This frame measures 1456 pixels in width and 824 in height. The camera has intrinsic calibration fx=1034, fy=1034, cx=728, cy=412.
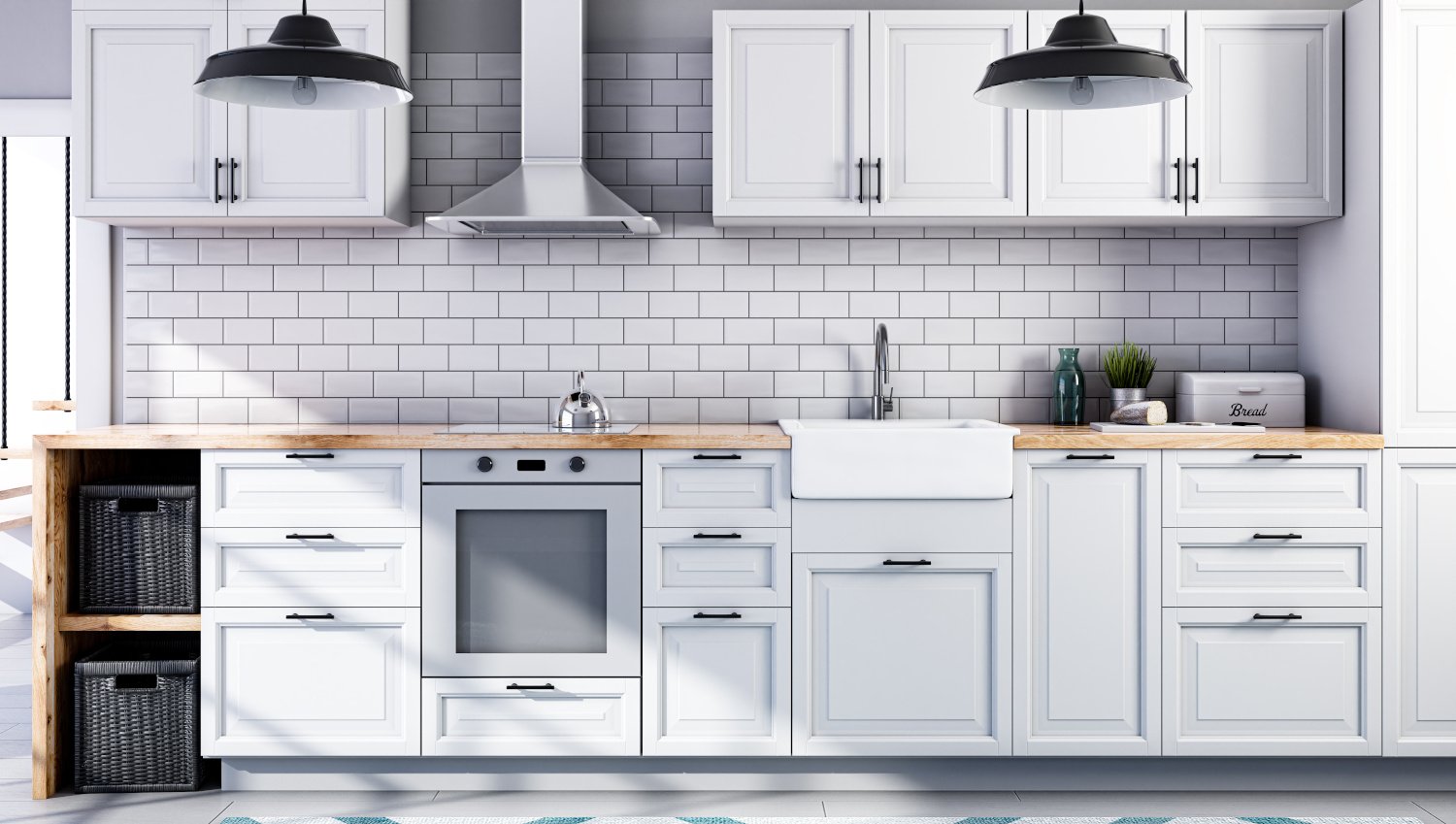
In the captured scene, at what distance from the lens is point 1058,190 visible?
3.09 m

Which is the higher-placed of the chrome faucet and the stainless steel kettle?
the chrome faucet

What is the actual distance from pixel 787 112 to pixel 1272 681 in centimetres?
211

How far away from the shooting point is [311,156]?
310 centimetres

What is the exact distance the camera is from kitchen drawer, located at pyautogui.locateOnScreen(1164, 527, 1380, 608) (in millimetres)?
2803

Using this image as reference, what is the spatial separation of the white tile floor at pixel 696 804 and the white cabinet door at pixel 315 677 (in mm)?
170

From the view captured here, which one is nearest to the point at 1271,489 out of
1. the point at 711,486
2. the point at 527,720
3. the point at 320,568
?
the point at 711,486

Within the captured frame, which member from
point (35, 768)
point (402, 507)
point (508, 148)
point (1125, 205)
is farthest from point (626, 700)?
point (1125, 205)

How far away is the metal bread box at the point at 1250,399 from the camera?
126 inches

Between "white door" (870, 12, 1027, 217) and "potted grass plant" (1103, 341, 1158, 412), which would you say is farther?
"potted grass plant" (1103, 341, 1158, 412)

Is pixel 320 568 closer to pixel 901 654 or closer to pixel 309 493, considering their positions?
pixel 309 493

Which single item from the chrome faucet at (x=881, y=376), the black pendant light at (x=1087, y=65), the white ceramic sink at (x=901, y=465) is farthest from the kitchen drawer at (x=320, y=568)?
the black pendant light at (x=1087, y=65)

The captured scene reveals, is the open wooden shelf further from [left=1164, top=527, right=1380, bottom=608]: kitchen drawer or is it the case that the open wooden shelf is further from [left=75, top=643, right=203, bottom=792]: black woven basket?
[left=1164, top=527, right=1380, bottom=608]: kitchen drawer

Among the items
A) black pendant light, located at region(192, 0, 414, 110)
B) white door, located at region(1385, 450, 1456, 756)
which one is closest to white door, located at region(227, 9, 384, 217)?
black pendant light, located at region(192, 0, 414, 110)

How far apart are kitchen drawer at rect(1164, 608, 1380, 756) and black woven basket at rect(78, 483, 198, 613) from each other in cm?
271
